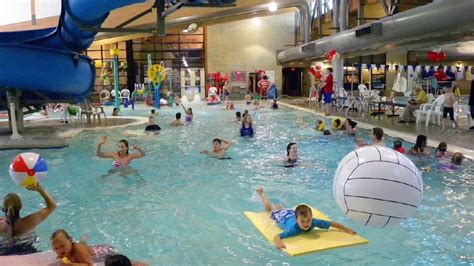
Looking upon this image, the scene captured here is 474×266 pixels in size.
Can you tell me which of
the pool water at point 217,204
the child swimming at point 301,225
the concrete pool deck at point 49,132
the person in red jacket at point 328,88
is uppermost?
the person in red jacket at point 328,88

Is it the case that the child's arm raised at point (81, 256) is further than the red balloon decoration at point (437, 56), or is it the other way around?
the red balloon decoration at point (437, 56)

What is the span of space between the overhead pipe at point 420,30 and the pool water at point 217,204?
252 cm

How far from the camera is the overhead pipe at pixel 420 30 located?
8.37 meters

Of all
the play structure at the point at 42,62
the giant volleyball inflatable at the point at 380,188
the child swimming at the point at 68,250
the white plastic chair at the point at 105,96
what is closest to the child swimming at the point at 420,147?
the giant volleyball inflatable at the point at 380,188

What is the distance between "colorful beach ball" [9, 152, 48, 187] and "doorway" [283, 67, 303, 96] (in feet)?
95.3

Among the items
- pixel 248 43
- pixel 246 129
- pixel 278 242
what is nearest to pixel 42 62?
pixel 246 129

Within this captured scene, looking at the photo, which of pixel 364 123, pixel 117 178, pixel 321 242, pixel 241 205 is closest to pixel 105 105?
pixel 364 123

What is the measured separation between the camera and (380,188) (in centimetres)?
276

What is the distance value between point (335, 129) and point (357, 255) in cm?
830

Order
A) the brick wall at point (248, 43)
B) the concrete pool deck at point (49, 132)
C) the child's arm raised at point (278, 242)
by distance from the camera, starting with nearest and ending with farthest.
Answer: the child's arm raised at point (278, 242)
the concrete pool deck at point (49, 132)
the brick wall at point (248, 43)

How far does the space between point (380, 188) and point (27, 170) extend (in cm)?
297

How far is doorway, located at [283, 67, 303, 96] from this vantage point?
32.7 m

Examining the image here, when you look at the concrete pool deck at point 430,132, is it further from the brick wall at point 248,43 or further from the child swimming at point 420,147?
the brick wall at point 248,43

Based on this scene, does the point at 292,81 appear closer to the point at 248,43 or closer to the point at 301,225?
the point at 248,43
